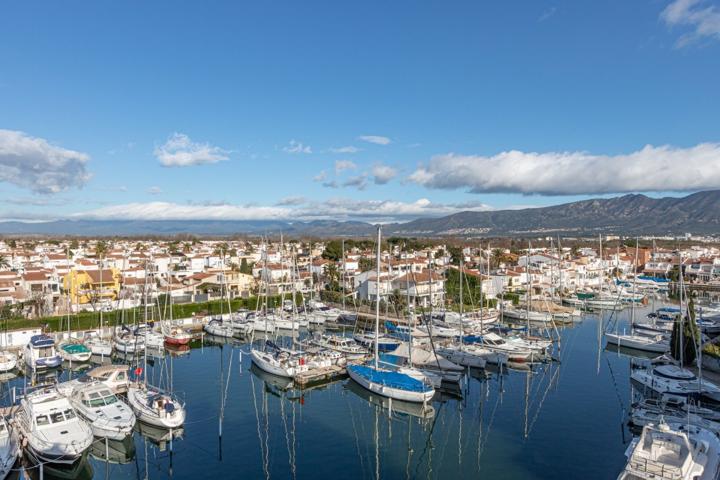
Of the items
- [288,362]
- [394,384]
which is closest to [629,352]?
[394,384]

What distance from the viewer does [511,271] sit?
76562 mm

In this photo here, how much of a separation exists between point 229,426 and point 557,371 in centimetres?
2194

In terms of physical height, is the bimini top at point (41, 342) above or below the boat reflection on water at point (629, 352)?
above

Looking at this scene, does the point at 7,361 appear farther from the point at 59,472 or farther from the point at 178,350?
the point at 59,472

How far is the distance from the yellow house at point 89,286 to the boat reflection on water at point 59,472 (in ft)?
115

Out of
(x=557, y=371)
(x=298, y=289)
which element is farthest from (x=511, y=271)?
(x=557, y=371)

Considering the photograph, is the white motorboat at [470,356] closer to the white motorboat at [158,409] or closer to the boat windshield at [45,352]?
the white motorboat at [158,409]

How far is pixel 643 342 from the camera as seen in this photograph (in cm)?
4084

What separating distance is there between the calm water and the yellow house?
22.8 meters

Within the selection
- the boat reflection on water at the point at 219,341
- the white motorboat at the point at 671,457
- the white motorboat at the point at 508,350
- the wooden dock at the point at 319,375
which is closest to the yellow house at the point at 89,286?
the boat reflection on water at the point at 219,341

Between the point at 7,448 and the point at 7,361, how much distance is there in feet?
61.5

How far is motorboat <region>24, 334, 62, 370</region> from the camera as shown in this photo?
1335 inches

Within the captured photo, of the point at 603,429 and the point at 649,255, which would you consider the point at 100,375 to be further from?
the point at 649,255

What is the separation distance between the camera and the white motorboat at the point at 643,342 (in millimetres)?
39906
